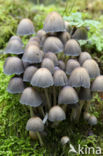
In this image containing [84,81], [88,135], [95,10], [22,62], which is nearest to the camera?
[84,81]

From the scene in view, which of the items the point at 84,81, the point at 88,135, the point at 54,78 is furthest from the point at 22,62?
the point at 88,135

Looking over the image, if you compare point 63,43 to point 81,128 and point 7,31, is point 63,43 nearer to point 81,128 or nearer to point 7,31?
point 81,128

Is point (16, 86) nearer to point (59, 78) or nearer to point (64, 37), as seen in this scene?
point (59, 78)

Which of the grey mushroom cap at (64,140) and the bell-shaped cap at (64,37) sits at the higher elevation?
the bell-shaped cap at (64,37)

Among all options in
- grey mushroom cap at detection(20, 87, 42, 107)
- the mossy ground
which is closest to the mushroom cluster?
grey mushroom cap at detection(20, 87, 42, 107)

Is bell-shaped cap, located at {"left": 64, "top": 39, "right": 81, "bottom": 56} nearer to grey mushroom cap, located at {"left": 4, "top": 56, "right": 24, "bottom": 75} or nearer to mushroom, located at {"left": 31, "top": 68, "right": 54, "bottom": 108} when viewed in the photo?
mushroom, located at {"left": 31, "top": 68, "right": 54, "bottom": 108}

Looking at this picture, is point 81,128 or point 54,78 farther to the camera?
point 81,128

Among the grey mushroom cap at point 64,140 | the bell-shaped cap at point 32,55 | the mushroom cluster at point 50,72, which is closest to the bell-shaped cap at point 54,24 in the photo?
the mushroom cluster at point 50,72

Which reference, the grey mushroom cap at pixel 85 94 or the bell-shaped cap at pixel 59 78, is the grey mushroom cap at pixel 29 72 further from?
Answer: the grey mushroom cap at pixel 85 94
